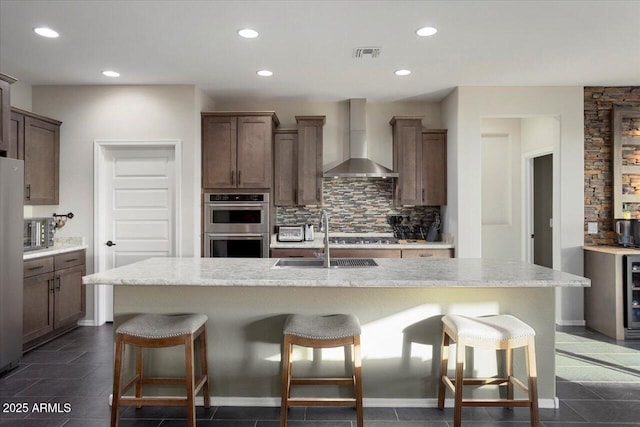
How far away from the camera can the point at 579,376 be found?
3.08 m

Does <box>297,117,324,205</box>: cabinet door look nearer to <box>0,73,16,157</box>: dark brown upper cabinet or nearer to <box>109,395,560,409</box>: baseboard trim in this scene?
<box>109,395,560,409</box>: baseboard trim

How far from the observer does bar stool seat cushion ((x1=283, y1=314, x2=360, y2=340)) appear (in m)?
2.16

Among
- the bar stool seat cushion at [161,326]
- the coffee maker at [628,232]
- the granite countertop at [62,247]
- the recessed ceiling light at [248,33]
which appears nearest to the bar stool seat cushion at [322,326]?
the bar stool seat cushion at [161,326]

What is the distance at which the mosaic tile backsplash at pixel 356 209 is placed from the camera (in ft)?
17.3

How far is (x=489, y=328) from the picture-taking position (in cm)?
222

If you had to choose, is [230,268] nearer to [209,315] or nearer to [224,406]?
[209,315]

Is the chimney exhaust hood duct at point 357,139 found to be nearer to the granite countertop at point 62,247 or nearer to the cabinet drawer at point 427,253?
the cabinet drawer at point 427,253

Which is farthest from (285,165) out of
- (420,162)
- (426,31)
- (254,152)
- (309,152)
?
(426,31)

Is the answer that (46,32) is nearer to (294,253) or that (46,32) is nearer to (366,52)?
(366,52)

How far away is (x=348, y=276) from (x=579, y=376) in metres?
2.15

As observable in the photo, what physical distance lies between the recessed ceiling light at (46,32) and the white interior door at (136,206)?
151cm

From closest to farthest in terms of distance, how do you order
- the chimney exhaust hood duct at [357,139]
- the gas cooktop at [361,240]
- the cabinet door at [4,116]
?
the cabinet door at [4,116]
the chimney exhaust hood duct at [357,139]
the gas cooktop at [361,240]

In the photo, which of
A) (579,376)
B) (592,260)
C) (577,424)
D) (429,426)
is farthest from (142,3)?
(592,260)

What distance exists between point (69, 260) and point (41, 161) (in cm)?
107
